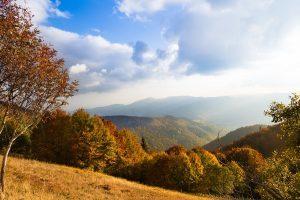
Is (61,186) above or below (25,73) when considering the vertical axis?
below

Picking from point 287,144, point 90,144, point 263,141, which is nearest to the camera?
point 287,144

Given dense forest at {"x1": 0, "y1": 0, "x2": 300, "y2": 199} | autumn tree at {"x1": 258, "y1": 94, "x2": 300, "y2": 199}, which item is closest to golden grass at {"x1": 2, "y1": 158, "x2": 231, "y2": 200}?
dense forest at {"x1": 0, "y1": 0, "x2": 300, "y2": 199}

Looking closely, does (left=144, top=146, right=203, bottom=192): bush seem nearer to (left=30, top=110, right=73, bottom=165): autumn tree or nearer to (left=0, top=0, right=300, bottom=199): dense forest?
(left=0, top=0, right=300, bottom=199): dense forest

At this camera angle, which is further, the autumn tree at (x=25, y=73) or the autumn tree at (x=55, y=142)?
the autumn tree at (x=55, y=142)

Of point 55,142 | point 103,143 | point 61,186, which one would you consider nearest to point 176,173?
point 103,143

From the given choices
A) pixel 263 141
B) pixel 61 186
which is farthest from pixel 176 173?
pixel 263 141

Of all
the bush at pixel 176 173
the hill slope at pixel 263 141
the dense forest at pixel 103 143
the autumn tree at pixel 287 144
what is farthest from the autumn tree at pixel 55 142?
the hill slope at pixel 263 141

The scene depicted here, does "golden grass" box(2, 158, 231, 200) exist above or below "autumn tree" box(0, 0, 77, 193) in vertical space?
below

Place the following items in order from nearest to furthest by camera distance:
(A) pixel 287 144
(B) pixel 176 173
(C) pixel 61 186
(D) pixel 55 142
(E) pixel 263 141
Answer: (A) pixel 287 144 < (C) pixel 61 186 < (D) pixel 55 142 < (B) pixel 176 173 < (E) pixel 263 141

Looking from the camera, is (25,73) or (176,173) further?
(176,173)

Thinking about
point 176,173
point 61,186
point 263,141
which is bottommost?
point 176,173

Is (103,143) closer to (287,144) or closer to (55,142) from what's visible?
(55,142)

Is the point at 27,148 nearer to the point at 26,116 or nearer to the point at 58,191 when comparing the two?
the point at 58,191

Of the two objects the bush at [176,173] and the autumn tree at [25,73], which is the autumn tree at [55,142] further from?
the autumn tree at [25,73]
